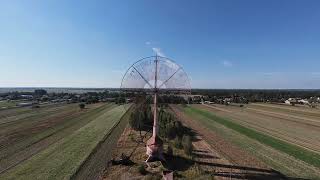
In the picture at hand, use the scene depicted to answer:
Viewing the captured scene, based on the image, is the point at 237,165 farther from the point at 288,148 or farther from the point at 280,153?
the point at 288,148

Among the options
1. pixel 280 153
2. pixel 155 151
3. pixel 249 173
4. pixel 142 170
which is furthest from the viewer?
pixel 280 153

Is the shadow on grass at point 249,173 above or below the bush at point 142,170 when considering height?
below

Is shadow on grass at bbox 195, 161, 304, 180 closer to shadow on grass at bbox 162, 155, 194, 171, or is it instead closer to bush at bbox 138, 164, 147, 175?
shadow on grass at bbox 162, 155, 194, 171

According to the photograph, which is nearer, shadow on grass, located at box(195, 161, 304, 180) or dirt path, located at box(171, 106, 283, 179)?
shadow on grass, located at box(195, 161, 304, 180)

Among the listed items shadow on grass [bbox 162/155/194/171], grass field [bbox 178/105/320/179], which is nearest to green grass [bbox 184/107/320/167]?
grass field [bbox 178/105/320/179]

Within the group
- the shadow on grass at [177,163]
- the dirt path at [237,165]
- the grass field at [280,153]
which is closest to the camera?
the dirt path at [237,165]

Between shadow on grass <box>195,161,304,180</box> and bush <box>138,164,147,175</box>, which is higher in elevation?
bush <box>138,164,147,175</box>

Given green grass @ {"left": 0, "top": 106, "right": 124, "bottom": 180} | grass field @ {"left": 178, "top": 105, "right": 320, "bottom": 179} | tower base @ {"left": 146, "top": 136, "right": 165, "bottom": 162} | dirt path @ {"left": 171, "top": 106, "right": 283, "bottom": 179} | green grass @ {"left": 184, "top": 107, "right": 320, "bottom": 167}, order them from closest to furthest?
1. green grass @ {"left": 0, "top": 106, "right": 124, "bottom": 180}
2. dirt path @ {"left": 171, "top": 106, "right": 283, "bottom": 179}
3. grass field @ {"left": 178, "top": 105, "right": 320, "bottom": 179}
4. tower base @ {"left": 146, "top": 136, "right": 165, "bottom": 162}
5. green grass @ {"left": 184, "top": 107, "right": 320, "bottom": 167}

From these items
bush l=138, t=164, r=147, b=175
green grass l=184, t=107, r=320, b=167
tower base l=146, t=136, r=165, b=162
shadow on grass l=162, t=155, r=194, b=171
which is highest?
tower base l=146, t=136, r=165, b=162

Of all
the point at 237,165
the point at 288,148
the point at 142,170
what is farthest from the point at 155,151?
the point at 288,148

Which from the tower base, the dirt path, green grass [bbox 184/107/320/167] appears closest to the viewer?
the dirt path

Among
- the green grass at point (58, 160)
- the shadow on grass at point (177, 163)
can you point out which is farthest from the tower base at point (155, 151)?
the green grass at point (58, 160)

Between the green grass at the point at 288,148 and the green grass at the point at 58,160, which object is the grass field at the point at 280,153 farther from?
the green grass at the point at 58,160

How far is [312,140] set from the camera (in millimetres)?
39312
